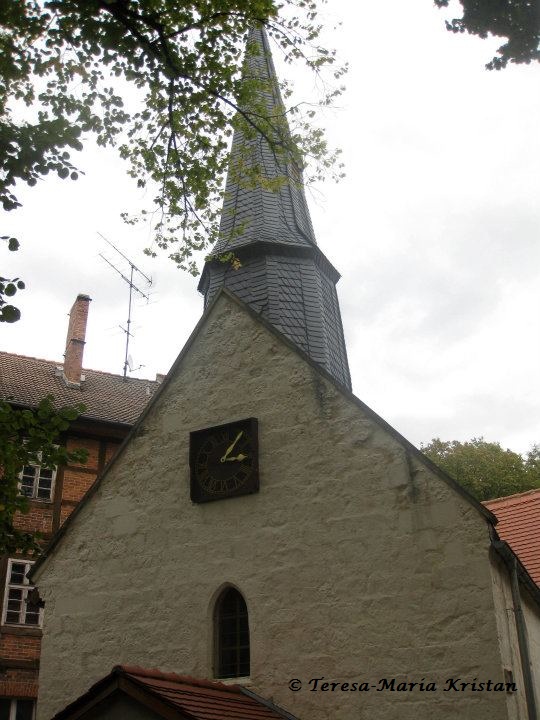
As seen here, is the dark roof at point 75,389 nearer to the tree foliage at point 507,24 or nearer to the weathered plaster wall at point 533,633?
the weathered plaster wall at point 533,633

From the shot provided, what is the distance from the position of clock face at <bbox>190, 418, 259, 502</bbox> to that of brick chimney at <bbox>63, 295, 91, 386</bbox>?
13524 mm

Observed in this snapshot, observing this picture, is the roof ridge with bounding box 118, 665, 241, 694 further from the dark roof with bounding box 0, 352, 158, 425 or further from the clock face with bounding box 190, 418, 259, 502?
the dark roof with bounding box 0, 352, 158, 425

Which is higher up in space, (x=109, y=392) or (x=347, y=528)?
(x=109, y=392)

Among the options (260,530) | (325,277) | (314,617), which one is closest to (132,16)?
(260,530)

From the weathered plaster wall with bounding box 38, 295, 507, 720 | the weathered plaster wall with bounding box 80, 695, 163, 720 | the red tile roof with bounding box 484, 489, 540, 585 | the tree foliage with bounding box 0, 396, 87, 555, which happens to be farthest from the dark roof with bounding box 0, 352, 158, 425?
the weathered plaster wall with bounding box 80, 695, 163, 720

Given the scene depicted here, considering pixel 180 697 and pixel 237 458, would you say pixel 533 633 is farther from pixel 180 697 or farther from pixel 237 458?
pixel 180 697

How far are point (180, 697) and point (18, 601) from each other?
11.4 metres

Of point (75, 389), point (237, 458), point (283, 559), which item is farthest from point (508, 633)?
point (75, 389)

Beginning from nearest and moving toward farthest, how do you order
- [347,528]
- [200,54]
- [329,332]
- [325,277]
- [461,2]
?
[461,2], [347,528], [200,54], [329,332], [325,277]

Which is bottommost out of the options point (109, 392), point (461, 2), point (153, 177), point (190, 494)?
point (190, 494)

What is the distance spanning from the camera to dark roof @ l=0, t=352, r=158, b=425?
70.3 feet

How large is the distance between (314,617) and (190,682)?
1575 mm

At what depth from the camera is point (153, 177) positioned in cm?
1130

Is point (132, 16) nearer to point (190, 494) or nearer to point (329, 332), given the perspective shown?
point (190, 494)
